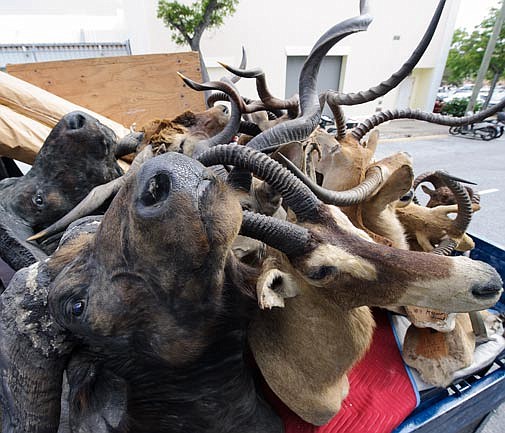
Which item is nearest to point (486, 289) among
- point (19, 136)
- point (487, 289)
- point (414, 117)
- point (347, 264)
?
point (487, 289)

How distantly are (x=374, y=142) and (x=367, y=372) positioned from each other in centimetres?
89

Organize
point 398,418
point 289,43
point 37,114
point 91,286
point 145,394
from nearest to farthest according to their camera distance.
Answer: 1. point 91,286
2. point 145,394
3. point 398,418
4. point 37,114
5. point 289,43

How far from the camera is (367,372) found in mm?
1223

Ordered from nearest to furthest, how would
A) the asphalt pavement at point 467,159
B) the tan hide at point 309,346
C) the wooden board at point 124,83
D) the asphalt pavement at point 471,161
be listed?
1. the tan hide at point 309,346
2. the wooden board at point 124,83
3. the asphalt pavement at point 471,161
4. the asphalt pavement at point 467,159

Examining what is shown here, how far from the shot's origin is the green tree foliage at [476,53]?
1438cm

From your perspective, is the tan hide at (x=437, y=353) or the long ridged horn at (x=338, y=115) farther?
the long ridged horn at (x=338, y=115)

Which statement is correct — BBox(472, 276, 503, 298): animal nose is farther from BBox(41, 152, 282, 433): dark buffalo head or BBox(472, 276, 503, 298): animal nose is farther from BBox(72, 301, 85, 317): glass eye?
BBox(72, 301, 85, 317): glass eye

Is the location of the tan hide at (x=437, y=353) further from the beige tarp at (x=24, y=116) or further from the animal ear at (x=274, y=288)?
the beige tarp at (x=24, y=116)

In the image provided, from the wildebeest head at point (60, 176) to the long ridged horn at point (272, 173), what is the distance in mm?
587

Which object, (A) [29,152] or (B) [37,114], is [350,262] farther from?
(B) [37,114]

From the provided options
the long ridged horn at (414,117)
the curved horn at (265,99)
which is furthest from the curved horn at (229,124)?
the long ridged horn at (414,117)

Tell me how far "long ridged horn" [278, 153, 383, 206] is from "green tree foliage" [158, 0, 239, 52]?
8805 mm

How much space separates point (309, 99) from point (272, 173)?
0.48 meters

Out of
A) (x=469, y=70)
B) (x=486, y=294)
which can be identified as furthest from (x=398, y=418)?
(x=469, y=70)
